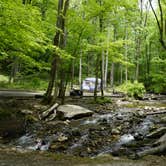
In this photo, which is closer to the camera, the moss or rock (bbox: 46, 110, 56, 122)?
the moss

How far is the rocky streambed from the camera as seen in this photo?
29.3ft

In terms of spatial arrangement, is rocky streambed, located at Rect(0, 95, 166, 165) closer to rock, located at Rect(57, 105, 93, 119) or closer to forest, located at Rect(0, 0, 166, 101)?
rock, located at Rect(57, 105, 93, 119)

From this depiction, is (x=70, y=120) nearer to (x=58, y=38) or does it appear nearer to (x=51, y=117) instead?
(x=51, y=117)

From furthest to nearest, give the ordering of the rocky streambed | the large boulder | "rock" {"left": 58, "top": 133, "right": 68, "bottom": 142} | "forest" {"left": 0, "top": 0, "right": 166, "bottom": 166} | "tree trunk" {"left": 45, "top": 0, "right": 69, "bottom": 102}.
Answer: "tree trunk" {"left": 45, "top": 0, "right": 69, "bottom": 102}
the large boulder
"rock" {"left": 58, "top": 133, "right": 68, "bottom": 142}
the rocky streambed
"forest" {"left": 0, "top": 0, "right": 166, "bottom": 166}

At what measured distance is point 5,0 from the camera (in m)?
9.98

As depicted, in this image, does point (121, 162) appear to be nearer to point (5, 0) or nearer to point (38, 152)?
point (38, 152)

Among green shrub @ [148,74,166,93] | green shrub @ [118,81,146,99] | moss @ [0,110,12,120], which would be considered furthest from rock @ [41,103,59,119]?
green shrub @ [148,74,166,93]

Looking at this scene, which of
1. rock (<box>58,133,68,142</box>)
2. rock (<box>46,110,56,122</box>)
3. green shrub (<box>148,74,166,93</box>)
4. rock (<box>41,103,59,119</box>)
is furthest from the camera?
green shrub (<box>148,74,166,93</box>)

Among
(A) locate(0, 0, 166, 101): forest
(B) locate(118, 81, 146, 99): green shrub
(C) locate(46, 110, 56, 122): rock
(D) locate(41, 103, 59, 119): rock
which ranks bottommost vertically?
(C) locate(46, 110, 56, 122): rock

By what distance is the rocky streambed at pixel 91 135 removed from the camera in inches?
352

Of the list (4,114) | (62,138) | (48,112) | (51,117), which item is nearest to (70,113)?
(51,117)

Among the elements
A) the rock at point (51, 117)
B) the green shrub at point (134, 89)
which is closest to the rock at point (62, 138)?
the rock at point (51, 117)

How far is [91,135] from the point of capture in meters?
10.7

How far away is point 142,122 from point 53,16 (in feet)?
37.1
